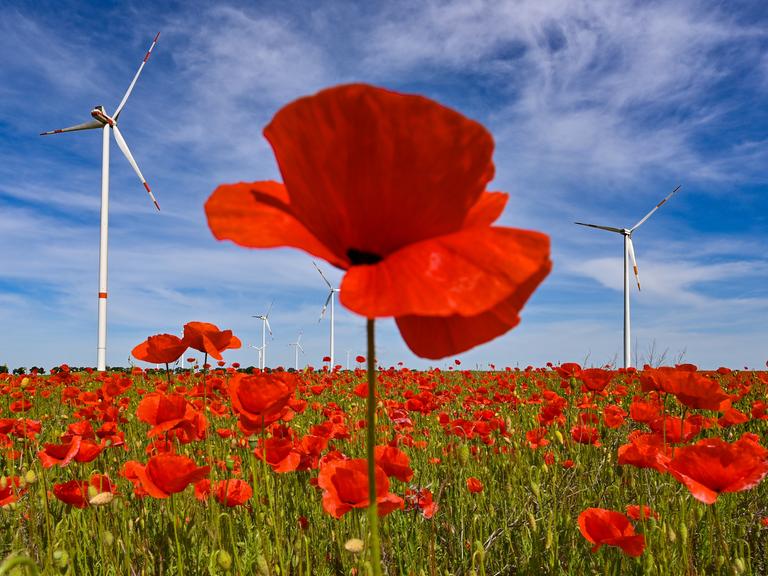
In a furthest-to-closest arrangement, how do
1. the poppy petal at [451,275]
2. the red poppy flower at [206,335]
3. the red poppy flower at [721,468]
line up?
the red poppy flower at [206,335]
the red poppy flower at [721,468]
the poppy petal at [451,275]

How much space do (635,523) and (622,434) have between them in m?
1.83

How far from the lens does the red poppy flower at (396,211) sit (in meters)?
0.71

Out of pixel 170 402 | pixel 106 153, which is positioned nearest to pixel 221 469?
pixel 170 402

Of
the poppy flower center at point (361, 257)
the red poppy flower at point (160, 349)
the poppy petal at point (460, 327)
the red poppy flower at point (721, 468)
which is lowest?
the red poppy flower at point (721, 468)

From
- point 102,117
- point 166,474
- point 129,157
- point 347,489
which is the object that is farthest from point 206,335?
point 102,117

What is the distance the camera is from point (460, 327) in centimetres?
76

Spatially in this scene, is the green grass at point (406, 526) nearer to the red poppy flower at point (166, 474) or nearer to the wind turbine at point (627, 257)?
the red poppy flower at point (166, 474)

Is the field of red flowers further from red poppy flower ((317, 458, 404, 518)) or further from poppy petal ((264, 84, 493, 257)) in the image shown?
poppy petal ((264, 84, 493, 257))

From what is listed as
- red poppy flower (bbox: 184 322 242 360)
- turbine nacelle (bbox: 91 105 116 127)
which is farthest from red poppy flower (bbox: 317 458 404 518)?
turbine nacelle (bbox: 91 105 116 127)

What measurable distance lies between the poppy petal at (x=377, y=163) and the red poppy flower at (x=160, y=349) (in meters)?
1.83

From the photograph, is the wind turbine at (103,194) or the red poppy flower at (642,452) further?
the wind turbine at (103,194)

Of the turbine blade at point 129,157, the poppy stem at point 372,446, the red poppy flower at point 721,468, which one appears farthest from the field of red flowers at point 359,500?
the turbine blade at point 129,157

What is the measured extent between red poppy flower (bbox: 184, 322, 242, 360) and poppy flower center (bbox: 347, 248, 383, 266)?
160 centimetres

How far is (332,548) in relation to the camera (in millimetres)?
3156
